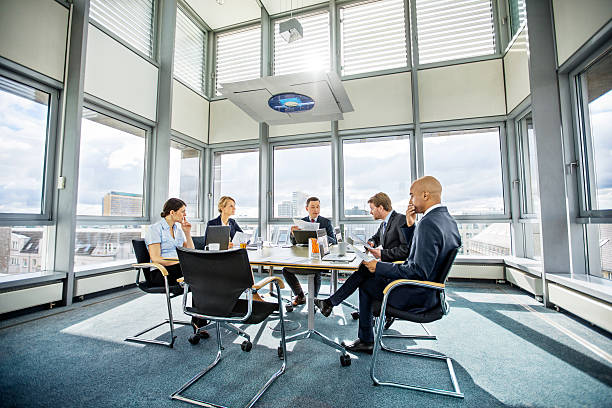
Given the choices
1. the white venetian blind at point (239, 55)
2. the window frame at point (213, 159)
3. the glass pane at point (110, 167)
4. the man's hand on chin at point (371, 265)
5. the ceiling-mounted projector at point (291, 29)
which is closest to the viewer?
the man's hand on chin at point (371, 265)

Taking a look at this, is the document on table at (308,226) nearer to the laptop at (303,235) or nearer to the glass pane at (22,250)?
the laptop at (303,235)

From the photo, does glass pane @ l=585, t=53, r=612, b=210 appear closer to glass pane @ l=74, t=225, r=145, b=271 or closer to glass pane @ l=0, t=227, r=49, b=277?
glass pane @ l=74, t=225, r=145, b=271

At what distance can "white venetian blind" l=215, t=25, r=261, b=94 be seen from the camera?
657 centimetres

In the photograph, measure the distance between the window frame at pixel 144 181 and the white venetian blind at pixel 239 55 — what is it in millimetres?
2340

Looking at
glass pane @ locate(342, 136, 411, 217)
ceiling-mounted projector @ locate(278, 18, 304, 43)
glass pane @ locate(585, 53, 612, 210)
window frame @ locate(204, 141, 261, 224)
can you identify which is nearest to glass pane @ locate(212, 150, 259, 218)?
window frame @ locate(204, 141, 261, 224)

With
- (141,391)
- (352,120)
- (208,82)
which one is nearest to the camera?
(141,391)

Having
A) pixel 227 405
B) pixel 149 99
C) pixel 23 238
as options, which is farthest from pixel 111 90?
pixel 227 405

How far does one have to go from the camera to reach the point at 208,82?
6.71m

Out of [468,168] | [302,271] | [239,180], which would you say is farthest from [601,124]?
[239,180]

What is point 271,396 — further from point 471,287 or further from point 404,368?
point 471,287

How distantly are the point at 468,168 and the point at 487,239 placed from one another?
4.30 feet

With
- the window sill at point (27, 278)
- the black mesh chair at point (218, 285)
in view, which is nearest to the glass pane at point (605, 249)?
the black mesh chair at point (218, 285)

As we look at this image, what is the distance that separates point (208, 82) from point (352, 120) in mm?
3579

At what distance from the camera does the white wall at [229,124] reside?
6230 mm
